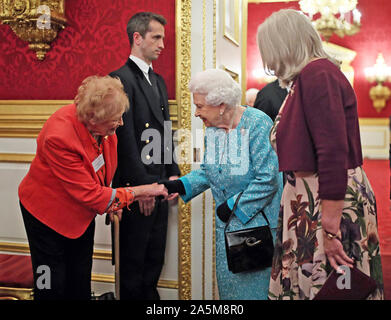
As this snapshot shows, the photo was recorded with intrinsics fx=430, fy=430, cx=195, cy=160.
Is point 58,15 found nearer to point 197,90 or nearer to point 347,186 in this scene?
point 197,90

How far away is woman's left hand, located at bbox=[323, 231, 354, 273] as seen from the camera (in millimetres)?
1552

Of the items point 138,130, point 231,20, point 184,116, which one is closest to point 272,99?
point 231,20

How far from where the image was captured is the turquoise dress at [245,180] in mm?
2057

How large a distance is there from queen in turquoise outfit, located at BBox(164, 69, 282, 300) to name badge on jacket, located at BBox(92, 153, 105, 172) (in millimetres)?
531

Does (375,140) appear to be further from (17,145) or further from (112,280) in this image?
(17,145)

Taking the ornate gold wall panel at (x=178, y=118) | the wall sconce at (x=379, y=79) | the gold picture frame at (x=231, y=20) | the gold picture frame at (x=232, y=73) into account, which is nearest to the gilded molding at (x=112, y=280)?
the ornate gold wall panel at (x=178, y=118)

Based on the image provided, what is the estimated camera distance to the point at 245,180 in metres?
2.11

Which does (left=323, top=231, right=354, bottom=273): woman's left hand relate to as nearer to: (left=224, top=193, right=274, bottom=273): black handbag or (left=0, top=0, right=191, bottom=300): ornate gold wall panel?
(left=224, top=193, right=274, bottom=273): black handbag

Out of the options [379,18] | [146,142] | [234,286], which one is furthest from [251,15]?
[234,286]

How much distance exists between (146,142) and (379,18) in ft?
30.9

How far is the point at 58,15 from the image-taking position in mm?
2855

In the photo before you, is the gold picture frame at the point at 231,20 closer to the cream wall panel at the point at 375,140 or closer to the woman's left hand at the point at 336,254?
the woman's left hand at the point at 336,254

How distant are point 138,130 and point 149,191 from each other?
17.5 inches

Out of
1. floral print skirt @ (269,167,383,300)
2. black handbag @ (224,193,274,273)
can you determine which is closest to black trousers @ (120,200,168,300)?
black handbag @ (224,193,274,273)
